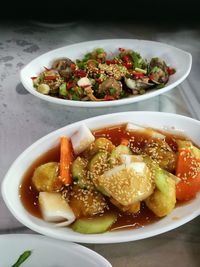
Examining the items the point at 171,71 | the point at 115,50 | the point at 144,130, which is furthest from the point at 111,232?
the point at 115,50

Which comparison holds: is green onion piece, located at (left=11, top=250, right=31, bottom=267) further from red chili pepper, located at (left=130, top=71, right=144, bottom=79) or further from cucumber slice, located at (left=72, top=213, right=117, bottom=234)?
red chili pepper, located at (left=130, top=71, right=144, bottom=79)

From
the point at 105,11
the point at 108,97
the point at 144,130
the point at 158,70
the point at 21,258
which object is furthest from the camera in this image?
the point at 105,11

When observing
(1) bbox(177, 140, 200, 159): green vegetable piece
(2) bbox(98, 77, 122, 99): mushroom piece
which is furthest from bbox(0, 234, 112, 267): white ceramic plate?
(2) bbox(98, 77, 122, 99): mushroom piece

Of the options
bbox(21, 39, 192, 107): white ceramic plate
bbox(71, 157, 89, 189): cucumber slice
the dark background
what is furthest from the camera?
the dark background

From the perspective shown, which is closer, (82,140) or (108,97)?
(82,140)

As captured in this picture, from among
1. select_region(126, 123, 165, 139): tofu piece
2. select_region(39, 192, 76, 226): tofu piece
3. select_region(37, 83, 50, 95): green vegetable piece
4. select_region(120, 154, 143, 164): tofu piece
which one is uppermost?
select_region(120, 154, 143, 164): tofu piece

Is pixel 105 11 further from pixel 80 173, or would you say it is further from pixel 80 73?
pixel 80 173

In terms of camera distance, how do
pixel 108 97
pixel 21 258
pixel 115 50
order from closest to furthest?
pixel 21 258, pixel 108 97, pixel 115 50
